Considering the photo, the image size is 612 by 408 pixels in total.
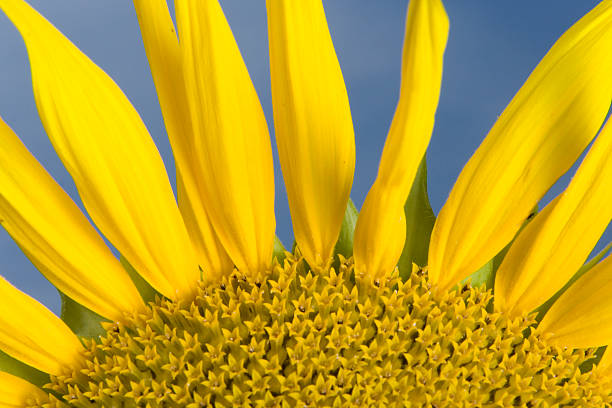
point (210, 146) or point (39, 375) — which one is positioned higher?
point (210, 146)

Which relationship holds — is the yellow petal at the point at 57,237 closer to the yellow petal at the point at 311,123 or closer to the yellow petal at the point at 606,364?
the yellow petal at the point at 311,123

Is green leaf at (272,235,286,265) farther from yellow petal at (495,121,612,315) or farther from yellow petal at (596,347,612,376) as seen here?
yellow petal at (596,347,612,376)

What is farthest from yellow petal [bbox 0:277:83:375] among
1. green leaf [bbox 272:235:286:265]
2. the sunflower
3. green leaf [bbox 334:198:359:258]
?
green leaf [bbox 334:198:359:258]

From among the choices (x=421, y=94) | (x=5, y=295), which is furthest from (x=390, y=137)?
(x=5, y=295)

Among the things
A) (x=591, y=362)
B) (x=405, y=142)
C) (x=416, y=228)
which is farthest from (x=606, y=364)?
(x=405, y=142)

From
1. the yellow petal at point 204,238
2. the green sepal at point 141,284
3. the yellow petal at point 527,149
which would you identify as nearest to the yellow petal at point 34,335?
the green sepal at point 141,284

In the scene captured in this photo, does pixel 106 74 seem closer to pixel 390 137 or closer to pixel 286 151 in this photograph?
pixel 286 151

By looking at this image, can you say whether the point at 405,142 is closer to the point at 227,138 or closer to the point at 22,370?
the point at 227,138
